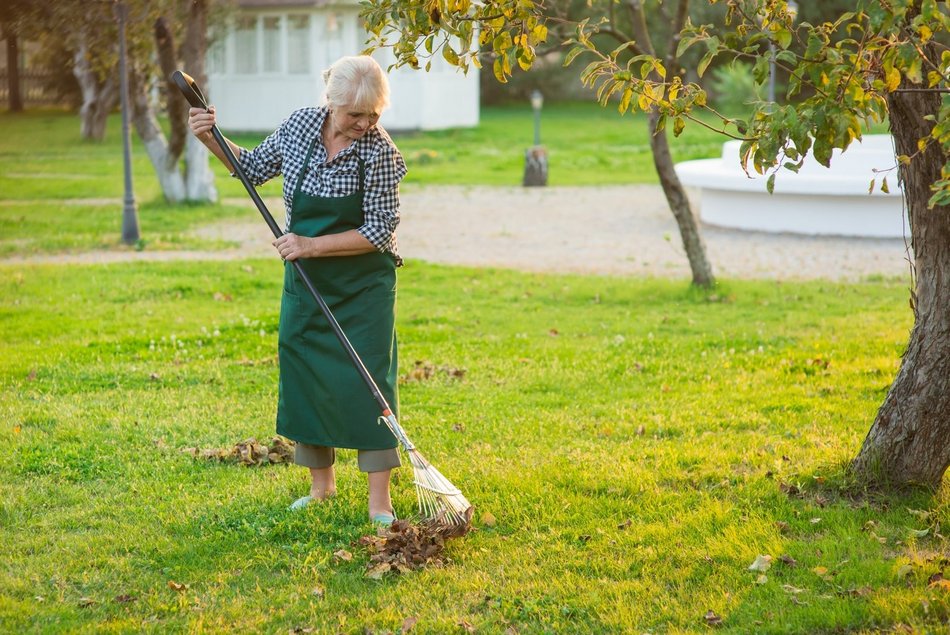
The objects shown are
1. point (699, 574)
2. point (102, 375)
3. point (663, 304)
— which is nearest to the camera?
point (699, 574)

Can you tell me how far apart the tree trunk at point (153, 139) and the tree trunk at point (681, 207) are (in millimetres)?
9317

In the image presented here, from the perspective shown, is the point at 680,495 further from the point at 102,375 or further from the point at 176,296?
the point at 176,296

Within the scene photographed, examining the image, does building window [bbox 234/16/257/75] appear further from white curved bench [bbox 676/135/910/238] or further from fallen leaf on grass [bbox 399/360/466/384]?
fallen leaf on grass [bbox 399/360/466/384]

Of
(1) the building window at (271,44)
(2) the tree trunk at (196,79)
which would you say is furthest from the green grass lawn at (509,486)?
(1) the building window at (271,44)

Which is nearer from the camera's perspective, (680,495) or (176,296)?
(680,495)

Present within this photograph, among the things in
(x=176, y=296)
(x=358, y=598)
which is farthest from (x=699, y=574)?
(x=176, y=296)

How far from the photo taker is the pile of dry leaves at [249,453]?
5.38 m

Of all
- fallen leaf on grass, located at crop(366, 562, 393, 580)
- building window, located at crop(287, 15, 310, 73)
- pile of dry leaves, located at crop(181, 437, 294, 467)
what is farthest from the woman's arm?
building window, located at crop(287, 15, 310, 73)

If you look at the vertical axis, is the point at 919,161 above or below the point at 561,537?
above

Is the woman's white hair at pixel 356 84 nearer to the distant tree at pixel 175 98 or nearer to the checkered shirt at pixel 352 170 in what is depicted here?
the checkered shirt at pixel 352 170

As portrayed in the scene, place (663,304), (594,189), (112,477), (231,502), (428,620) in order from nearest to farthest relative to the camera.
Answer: (428,620) → (231,502) → (112,477) → (663,304) → (594,189)

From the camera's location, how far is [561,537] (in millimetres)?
4441

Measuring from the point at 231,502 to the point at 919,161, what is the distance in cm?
314

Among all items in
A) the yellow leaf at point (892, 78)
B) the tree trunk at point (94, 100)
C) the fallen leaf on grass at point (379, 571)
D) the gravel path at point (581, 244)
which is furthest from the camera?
the tree trunk at point (94, 100)
